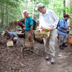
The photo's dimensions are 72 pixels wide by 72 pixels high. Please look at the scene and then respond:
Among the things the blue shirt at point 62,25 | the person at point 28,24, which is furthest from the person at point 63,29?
the person at point 28,24

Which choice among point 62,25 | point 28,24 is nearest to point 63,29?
point 62,25

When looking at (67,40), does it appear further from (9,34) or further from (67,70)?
(9,34)

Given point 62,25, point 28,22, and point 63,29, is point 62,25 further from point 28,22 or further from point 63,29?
point 28,22

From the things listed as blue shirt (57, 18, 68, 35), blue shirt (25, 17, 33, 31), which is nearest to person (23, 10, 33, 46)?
blue shirt (25, 17, 33, 31)

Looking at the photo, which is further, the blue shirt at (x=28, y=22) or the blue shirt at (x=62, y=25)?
the blue shirt at (x=62, y=25)

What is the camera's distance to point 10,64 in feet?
10.1

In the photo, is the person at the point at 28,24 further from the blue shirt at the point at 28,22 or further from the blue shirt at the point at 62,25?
the blue shirt at the point at 62,25

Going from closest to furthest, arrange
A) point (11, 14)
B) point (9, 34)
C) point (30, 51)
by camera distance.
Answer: point (30, 51) < point (9, 34) < point (11, 14)

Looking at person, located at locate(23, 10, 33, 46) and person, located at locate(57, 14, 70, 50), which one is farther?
person, located at locate(57, 14, 70, 50)

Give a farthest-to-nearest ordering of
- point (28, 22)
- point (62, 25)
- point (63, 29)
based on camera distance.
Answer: point (63, 29), point (62, 25), point (28, 22)

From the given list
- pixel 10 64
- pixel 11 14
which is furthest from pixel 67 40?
pixel 11 14

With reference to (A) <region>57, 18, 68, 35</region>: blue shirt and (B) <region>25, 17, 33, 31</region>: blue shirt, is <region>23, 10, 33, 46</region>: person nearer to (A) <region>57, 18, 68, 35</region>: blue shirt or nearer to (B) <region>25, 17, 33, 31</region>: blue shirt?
(B) <region>25, 17, 33, 31</region>: blue shirt

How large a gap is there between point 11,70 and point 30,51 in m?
1.61

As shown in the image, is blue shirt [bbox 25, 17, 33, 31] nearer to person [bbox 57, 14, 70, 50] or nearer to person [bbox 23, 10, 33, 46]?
person [bbox 23, 10, 33, 46]
